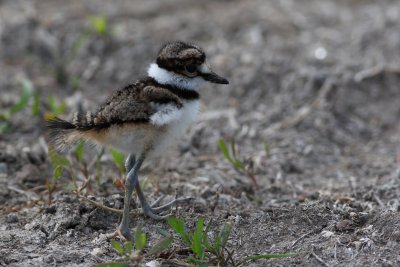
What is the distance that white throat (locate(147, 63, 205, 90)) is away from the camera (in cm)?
346

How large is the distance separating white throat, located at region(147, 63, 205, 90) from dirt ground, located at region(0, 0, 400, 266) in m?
0.37

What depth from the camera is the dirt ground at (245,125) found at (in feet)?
11.4

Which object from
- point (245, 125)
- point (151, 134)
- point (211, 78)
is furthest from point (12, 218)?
point (245, 125)

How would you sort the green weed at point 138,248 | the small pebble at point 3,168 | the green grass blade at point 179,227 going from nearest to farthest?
the green weed at point 138,248, the green grass blade at point 179,227, the small pebble at point 3,168

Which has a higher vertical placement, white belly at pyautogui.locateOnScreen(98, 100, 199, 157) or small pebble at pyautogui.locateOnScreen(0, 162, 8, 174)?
white belly at pyautogui.locateOnScreen(98, 100, 199, 157)

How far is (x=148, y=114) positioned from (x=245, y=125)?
84.9 inches

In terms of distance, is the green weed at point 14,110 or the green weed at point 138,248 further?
the green weed at point 14,110

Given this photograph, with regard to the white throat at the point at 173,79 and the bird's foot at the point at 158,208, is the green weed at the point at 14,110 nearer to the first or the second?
the bird's foot at the point at 158,208

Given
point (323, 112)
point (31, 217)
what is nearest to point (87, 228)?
point (31, 217)

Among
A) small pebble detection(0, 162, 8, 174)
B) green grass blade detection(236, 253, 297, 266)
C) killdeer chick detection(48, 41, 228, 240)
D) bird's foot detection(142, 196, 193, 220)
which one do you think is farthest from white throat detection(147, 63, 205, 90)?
small pebble detection(0, 162, 8, 174)

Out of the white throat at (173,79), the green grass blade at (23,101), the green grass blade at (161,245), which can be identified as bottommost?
the green grass blade at (161,245)

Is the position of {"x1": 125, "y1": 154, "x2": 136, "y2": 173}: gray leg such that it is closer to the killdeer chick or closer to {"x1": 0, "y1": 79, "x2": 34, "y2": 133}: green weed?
the killdeer chick

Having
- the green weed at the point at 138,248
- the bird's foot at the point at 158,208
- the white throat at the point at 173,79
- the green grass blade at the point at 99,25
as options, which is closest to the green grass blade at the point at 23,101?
the green grass blade at the point at 99,25

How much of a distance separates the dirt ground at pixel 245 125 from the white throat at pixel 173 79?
0.37 metres
